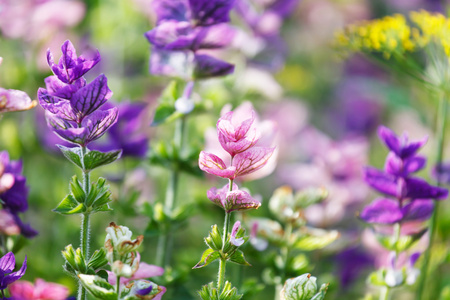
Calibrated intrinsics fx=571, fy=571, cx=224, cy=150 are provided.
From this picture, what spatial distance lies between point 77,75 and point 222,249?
9.7 inches

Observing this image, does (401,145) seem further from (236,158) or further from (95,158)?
(95,158)

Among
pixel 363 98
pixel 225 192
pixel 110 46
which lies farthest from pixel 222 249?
pixel 363 98

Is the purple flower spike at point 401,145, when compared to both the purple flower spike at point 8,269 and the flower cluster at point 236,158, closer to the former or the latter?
the flower cluster at point 236,158

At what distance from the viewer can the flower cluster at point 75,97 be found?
61 centimetres

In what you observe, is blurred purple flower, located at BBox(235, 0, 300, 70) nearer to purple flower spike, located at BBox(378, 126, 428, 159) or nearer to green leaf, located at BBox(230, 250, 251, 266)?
purple flower spike, located at BBox(378, 126, 428, 159)

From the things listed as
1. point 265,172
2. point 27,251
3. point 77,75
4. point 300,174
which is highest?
point 77,75

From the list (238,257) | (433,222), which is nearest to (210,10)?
(238,257)

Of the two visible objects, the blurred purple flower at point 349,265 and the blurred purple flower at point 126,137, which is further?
the blurred purple flower at point 349,265

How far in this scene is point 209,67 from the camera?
31.1 inches

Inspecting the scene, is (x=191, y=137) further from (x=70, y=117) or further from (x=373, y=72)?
(x=373, y=72)

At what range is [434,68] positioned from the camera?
93 cm

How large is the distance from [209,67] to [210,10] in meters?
0.08

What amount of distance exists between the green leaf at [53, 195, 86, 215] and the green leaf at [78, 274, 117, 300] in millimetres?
72

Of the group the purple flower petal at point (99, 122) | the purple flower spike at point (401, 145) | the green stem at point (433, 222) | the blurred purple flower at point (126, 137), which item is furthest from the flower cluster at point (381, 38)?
the purple flower petal at point (99, 122)
